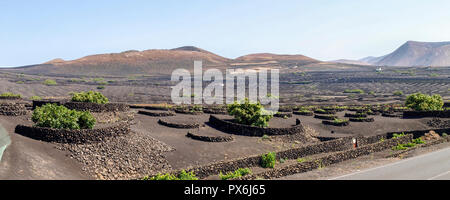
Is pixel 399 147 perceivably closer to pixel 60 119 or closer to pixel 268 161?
pixel 268 161

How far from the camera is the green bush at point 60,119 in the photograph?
96.5ft

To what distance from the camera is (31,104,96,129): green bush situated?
2942 centimetres

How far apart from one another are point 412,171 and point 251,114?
23587 mm

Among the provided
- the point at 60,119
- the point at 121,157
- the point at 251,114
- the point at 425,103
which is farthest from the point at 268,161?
the point at 425,103

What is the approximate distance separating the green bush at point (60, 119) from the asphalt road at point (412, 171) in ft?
68.2

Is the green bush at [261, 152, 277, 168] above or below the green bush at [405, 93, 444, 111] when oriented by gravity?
below

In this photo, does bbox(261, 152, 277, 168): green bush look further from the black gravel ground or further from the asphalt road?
the asphalt road

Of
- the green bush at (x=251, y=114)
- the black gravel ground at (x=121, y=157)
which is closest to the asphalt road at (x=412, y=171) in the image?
the black gravel ground at (x=121, y=157)

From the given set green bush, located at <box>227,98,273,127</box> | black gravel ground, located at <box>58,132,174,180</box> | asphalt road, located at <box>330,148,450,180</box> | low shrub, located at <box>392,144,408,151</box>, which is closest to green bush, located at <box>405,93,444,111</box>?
low shrub, located at <box>392,144,408,151</box>

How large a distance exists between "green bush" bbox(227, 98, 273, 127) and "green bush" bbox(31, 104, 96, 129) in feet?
63.8

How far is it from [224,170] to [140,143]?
9.20 m

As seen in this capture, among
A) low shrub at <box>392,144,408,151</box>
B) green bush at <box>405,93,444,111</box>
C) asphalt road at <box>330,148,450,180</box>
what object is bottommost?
low shrub at <box>392,144,408,151</box>
